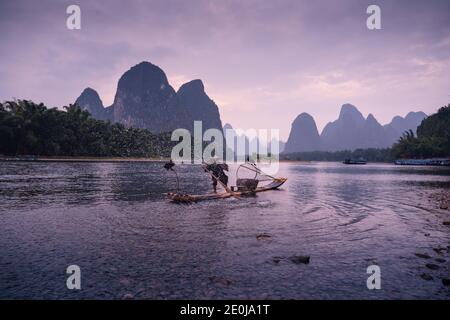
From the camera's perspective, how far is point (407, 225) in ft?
41.2

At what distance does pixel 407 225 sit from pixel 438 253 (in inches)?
A: 161

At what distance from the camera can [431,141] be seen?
393 feet

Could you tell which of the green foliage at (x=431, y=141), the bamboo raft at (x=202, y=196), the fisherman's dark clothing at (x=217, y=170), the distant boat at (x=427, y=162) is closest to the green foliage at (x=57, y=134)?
the fisherman's dark clothing at (x=217, y=170)

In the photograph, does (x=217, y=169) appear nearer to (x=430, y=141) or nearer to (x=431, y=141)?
(x=431, y=141)

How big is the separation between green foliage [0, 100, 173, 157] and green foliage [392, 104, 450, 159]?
118524 mm

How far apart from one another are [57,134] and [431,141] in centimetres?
14026

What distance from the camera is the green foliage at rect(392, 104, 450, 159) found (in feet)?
388

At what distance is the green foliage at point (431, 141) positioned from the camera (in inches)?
4651

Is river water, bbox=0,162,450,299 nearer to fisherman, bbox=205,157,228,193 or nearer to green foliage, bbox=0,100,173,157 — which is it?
fisherman, bbox=205,157,228,193

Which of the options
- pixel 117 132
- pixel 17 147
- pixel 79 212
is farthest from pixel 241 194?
pixel 117 132

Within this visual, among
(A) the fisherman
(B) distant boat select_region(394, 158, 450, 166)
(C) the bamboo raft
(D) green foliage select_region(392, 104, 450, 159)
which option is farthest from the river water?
(D) green foliage select_region(392, 104, 450, 159)

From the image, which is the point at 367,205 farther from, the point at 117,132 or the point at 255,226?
the point at 117,132

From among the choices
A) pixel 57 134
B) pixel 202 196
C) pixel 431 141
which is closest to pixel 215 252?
pixel 202 196

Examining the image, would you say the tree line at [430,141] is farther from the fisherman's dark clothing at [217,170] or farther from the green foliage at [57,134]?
the fisherman's dark clothing at [217,170]
